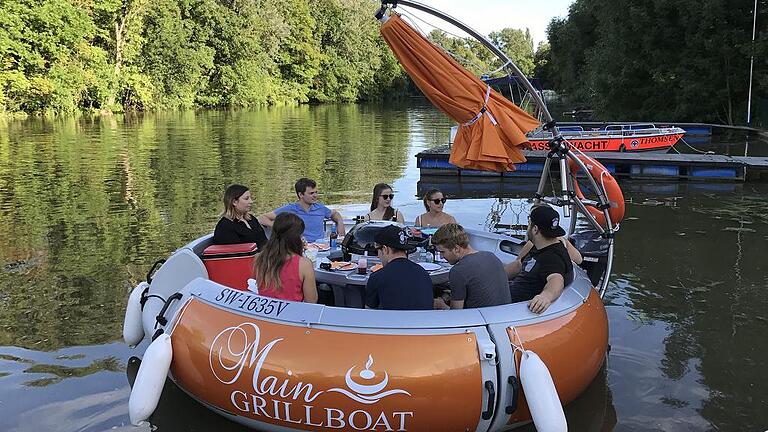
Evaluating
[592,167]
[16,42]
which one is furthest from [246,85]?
[592,167]

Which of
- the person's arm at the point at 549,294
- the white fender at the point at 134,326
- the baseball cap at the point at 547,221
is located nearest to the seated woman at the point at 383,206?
the baseball cap at the point at 547,221

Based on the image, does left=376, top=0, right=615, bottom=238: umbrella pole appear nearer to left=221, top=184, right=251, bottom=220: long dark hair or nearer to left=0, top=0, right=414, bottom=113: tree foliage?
left=221, top=184, right=251, bottom=220: long dark hair

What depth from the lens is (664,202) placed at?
50.5ft

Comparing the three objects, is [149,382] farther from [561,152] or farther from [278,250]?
[561,152]

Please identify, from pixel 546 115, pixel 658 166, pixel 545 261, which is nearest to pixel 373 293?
pixel 545 261

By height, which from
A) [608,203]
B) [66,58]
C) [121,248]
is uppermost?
[66,58]

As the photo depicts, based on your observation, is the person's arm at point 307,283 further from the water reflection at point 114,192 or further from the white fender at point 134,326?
the water reflection at point 114,192

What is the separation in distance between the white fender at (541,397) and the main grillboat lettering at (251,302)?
70.7 inches

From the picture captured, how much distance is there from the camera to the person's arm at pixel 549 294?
502 centimetres

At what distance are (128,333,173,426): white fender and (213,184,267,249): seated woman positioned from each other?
1821 millimetres

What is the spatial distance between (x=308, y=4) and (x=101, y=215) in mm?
63467

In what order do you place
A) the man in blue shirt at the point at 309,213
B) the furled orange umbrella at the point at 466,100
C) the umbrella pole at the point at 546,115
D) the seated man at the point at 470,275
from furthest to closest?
the man in blue shirt at the point at 309,213 → the furled orange umbrella at the point at 466,100 → the umbrella pole at the point at 546,115 → the seated man at the point at 470,275

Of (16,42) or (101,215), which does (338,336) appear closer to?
(101,215)

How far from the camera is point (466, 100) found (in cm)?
693
